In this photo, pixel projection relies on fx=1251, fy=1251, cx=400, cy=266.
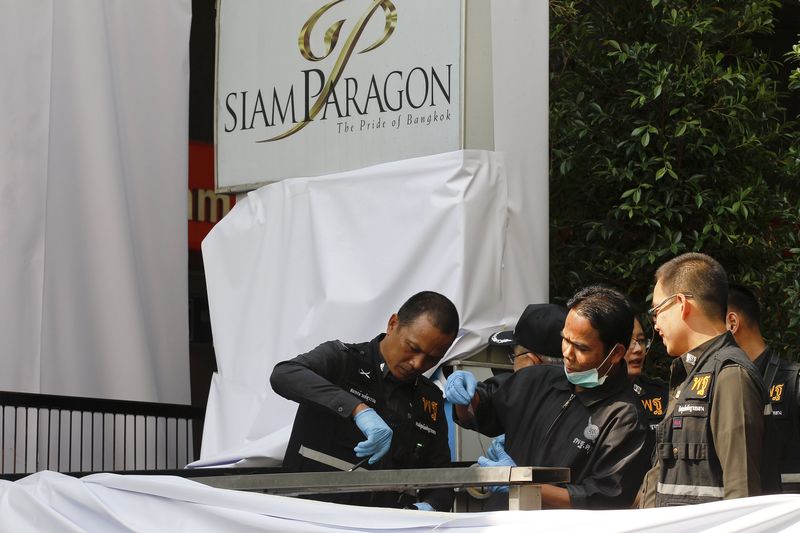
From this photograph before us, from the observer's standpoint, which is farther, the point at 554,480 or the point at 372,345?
the point at 372,345

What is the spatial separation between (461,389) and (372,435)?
0.94 feet

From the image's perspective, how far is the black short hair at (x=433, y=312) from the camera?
12.3ft

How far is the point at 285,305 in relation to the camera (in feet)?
16.4

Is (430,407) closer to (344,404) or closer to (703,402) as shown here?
(344,404)

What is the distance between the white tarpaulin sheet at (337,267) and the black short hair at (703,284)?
4.97 ft

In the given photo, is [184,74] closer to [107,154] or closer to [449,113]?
[107,154]

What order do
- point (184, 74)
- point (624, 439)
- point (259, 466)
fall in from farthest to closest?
point (184, 74) → point (259, 466) → point (624, 439)

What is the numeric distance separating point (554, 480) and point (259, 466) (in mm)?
2109

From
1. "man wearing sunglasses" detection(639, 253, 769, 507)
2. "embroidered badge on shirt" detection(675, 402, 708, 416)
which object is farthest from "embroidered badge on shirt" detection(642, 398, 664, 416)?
"embroidered badge on shirt" detection(675, 402, 708, 416)

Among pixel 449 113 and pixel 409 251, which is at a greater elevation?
pixel 449 113

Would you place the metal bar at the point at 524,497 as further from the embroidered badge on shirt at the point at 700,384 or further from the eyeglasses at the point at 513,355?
the eyeglasses at the point at 513,355

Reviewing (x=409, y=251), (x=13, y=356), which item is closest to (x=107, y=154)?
(x=13, y=356)

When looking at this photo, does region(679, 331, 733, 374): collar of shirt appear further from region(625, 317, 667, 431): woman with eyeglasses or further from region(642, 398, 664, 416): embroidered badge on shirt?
region(642, 398, 664, 416): embroidered badge on shirt

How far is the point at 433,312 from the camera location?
3.78 metres
